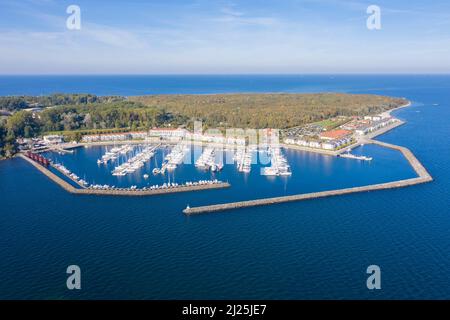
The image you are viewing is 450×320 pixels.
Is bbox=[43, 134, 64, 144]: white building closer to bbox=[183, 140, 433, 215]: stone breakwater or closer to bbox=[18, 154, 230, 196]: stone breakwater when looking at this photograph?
bbox=[18, 154, 230, 196]: stone breakwater

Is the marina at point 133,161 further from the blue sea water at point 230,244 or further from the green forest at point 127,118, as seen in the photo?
the green forest at point 127,118

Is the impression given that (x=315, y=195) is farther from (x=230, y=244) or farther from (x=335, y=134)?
(x=335, y=134)

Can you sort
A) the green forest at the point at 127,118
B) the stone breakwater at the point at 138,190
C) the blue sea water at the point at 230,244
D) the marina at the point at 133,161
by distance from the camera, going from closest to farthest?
the blue sea water at the point at 230,244, the stone breakwater at the point at 138,190, the marina at the point at 133,161, the green forest at the point at 127,118

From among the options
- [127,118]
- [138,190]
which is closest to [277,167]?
[138,190]

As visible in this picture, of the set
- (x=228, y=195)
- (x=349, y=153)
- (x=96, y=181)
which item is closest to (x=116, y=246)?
(x=228, y=195)

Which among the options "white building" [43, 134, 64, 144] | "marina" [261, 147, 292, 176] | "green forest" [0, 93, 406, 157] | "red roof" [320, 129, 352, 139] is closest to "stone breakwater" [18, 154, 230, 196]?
"marina" [261, 147, 292, 176]

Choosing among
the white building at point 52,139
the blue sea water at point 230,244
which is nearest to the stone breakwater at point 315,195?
the blue sea water at point 230,244

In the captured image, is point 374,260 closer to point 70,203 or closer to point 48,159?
point 70,203
